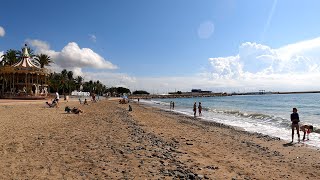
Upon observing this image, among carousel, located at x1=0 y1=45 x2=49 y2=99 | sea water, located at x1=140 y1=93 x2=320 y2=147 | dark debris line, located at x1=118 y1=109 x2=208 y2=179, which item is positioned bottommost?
sea water, located at x1=140 y1=93 x2=320 y2=147

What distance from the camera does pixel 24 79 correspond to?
57344mm

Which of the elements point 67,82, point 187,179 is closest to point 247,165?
point 187,179

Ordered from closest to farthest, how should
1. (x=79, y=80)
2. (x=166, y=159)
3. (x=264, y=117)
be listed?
(x=166, y=159) < (x=264, y=117) < (x=79, y=80)

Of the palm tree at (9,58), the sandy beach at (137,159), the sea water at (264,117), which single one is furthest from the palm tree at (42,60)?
the sandy beach at (137,159)

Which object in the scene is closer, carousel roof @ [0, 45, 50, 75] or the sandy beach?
the sandy beach

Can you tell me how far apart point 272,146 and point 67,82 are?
347ft

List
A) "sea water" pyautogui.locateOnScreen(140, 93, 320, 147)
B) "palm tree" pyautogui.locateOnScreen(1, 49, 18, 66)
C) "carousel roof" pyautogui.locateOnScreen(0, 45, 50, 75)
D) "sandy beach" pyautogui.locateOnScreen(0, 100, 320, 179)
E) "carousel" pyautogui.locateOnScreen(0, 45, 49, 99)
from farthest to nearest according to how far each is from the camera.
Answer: "palm tree" pyautogui.locateOnScreen(1, 49, 18, 66)
"carousel roof" pyautogui.locateOnScreen(0, 45, 50, 75)
"carousel" pyautogui.locateOnScreen(0, 45, 49, 99)
"sea water" pyautogui.locateOnScreen(140, 93, 320, 147)
"sandy beach" pyautogui.locateOnScreen(0, 100, 320, 179)

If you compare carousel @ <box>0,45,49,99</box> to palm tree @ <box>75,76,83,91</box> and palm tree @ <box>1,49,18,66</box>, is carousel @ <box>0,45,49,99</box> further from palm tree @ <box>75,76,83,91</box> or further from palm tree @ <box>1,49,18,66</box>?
palm tree @ <box>75,76,83,91</box>

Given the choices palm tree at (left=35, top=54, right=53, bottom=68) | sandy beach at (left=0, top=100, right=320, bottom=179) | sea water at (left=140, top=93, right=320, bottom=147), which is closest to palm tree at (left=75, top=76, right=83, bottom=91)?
palm tree at (left=35, top=54, right=53, bottom=68)

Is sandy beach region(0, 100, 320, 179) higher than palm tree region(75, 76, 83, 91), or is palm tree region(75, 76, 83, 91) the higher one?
palm tree region(75, 76, 83, 91)

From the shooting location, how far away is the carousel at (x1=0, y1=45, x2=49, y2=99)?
54094 mm

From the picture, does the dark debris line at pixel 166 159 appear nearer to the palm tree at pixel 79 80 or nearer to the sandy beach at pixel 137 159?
the sandy beach at pixel 137 159

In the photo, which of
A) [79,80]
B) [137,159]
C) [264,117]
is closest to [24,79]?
[264,117]

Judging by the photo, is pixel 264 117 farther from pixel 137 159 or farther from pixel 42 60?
pixel 42 60
